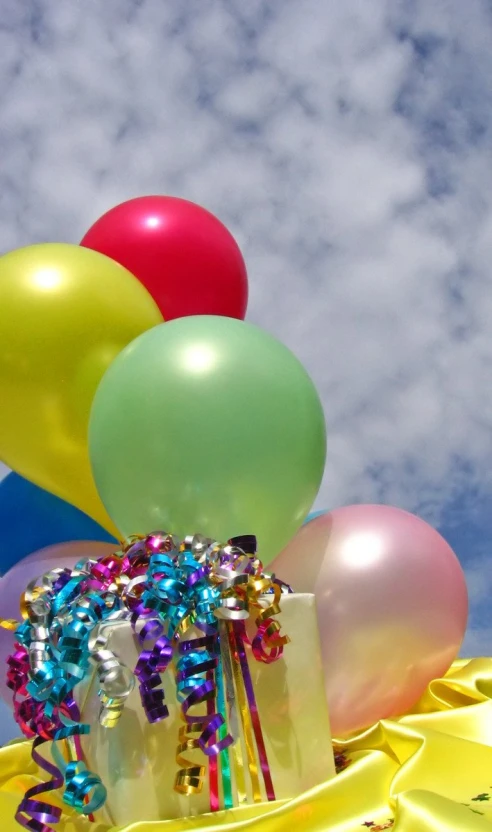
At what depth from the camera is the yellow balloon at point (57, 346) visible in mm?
2111

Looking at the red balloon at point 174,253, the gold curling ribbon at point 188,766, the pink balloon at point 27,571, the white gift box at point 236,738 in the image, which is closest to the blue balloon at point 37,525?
the pink balloon at point 27,571

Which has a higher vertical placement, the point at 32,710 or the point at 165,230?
the point at 165,230

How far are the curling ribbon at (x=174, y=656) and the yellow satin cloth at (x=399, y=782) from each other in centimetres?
11

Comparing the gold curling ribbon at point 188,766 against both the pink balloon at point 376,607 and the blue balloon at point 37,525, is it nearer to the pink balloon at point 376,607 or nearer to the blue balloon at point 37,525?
the pink balloon at point 376,607

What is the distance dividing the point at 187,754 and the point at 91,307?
3.82 feet

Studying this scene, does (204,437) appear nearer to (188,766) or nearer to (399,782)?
(188,766)

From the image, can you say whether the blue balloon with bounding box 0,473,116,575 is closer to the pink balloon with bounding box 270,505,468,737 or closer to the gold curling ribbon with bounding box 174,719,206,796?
the pink balloon with bounding box 270,505,468,737

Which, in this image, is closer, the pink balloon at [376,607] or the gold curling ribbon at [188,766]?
the gold curling ribbon at [188,766]

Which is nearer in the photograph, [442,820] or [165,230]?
[442,820]

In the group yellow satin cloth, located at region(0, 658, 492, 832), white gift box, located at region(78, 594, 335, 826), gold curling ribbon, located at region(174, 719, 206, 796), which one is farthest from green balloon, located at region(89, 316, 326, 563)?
yellow satin cloth, located at region(0, 658, 492, 832)

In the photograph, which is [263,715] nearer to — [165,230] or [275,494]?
[275,494]

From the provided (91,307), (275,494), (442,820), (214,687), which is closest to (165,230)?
(91,307)

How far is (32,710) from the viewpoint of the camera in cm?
172

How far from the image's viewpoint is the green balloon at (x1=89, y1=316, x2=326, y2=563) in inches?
71.4
